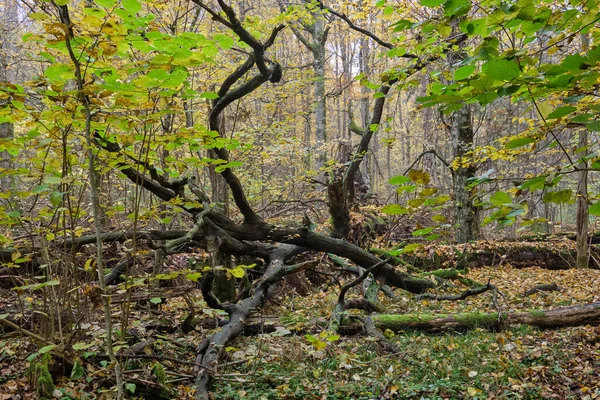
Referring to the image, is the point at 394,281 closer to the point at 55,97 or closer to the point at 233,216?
the point at 233,216

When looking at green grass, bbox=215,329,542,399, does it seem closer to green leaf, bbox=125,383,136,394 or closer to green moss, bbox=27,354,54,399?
green leaf, bbox=125,383,136,394

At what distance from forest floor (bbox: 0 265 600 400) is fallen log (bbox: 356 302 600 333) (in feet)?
0.38

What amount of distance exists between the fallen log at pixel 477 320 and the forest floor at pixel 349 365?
115 mm

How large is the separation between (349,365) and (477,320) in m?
2.31

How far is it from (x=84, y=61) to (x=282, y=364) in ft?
11.3

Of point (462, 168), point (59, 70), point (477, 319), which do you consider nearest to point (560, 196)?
point (59, 70)

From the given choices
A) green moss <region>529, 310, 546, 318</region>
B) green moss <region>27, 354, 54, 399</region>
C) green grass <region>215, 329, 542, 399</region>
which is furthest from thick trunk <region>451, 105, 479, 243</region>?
green moss <region>27, 354, 54, 399</region>

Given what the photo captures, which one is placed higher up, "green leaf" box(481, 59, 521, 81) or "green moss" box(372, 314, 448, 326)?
"green leaf" box(481, 59, 521, 81)

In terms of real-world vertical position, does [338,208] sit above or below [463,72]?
below

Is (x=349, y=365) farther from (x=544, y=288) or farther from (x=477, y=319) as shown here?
(x=544, y=288)

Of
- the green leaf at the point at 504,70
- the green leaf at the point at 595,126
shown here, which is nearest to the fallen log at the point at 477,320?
the green leaf at the point at 595,126

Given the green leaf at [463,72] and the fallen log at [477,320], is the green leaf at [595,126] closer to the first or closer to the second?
the green leaf at [463,72]

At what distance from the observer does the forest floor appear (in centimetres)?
346

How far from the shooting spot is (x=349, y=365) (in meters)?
4.08
